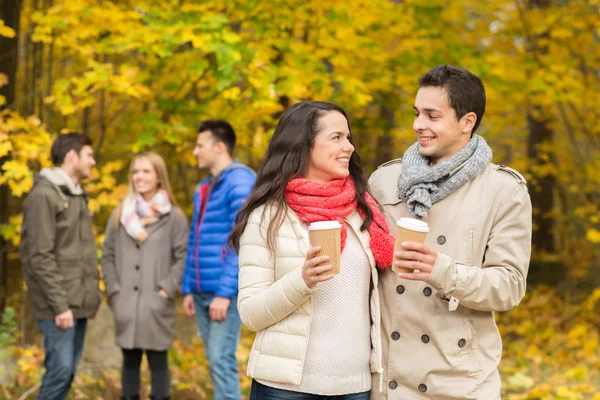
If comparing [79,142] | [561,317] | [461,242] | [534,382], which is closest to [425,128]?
[461,242]

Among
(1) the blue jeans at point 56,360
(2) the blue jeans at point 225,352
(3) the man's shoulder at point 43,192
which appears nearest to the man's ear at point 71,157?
(3) the man's shoulder at point 43,192

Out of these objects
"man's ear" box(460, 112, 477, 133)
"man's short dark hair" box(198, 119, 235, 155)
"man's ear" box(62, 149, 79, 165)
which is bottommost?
"man's ear" box(460, 112, 477, 133)

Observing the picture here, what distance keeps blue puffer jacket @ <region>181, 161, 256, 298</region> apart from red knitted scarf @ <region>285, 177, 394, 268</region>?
Answer: 227 cm

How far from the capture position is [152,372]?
5461mm

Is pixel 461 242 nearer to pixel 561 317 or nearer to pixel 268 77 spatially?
pixel 268 77

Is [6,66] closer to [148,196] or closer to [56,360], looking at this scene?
[148,196]

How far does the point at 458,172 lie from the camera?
275 cm

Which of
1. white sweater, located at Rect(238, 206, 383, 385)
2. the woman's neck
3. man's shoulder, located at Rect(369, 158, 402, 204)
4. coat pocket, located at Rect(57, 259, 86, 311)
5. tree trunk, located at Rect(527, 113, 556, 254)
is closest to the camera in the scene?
white sweater, located at Rect(238, 206, 383, 385)

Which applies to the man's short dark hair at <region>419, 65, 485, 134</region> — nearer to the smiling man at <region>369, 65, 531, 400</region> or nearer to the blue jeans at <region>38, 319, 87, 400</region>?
the smiling man at <region>369, 65, 531, 400</region>

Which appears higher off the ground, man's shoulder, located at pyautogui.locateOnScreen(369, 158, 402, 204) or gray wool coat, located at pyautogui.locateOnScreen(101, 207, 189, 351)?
man's shoulder, located at pyautogui.locateOnScreen(369, 158, 402, 204)

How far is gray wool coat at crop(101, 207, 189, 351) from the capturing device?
5.28 meters

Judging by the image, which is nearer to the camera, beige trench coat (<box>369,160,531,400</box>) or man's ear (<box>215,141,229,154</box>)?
beige trench coat (<box>369,160,531,400</box>)

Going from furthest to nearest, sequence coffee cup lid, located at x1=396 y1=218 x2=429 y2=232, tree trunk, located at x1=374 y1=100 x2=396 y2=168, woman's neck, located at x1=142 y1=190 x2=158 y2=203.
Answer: tree trunk, located at x1=374 y1=100 x2=396 y2=168
woman's neck, located at x1=142 y1=190 x2=158 y2=203
coffee cup lid, located at x1=396 y1=218 x2=429 y2=232

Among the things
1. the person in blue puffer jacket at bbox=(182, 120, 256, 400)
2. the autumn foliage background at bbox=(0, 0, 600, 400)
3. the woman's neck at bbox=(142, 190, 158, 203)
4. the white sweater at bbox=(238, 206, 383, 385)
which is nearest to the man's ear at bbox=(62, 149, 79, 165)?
the autumn foliage background at bbox=(0, 0, 600, 400)
